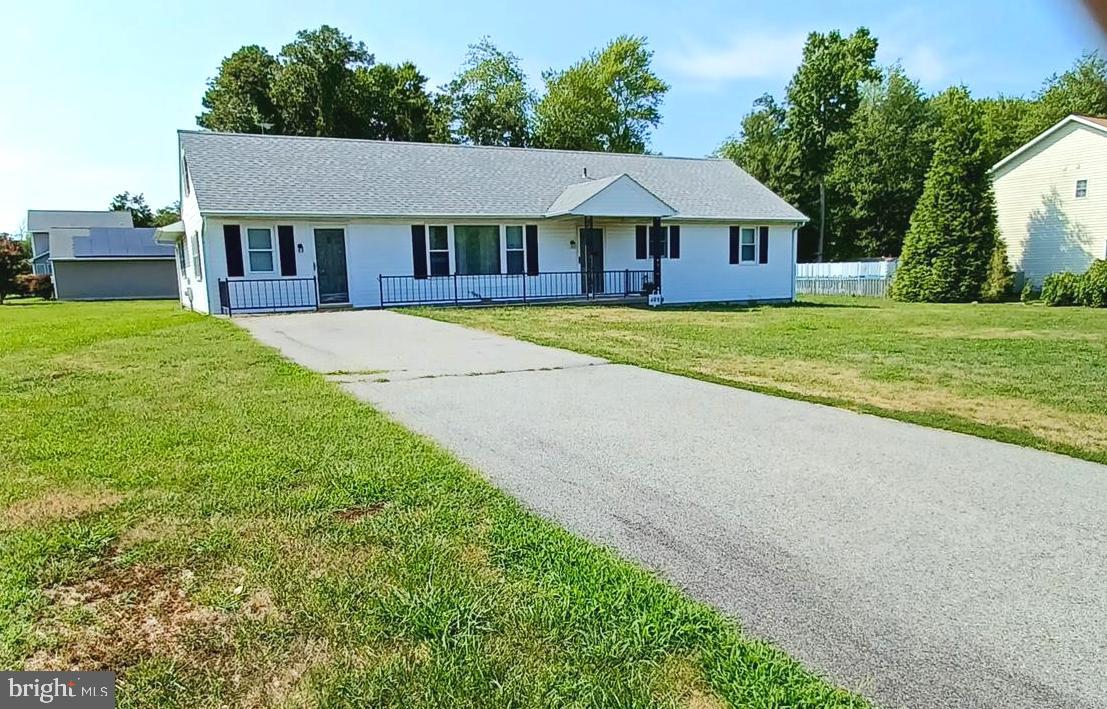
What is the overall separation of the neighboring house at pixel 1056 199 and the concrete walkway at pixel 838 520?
2598cm

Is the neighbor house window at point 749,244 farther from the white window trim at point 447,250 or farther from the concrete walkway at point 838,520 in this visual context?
the concrete walkway at point 838,520

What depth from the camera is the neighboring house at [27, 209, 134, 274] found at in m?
50.8

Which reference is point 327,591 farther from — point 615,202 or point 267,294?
point 615,202

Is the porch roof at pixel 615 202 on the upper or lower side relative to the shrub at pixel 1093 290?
upper

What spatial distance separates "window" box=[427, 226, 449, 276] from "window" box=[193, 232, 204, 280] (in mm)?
6080

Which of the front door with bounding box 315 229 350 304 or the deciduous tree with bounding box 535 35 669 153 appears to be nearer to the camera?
the front door with bounding box 315 229 350 304

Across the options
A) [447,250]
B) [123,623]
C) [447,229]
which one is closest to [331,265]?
[447,250]

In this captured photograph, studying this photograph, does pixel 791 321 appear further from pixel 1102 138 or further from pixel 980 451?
pixel 1102 138

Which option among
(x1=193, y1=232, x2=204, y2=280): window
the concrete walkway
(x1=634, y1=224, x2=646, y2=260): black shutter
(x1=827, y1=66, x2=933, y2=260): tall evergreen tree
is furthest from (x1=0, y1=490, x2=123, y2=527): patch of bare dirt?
(x1=827, y1=66, x2=933, y2=260): tall evergreen tree

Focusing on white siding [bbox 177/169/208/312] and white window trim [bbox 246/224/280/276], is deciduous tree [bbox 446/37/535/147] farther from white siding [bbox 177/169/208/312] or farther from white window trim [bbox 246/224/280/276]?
white window trim [bbox 246/224/280/276]

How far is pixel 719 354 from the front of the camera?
10.1 metres

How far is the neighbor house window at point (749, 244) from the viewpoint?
24.0 meters

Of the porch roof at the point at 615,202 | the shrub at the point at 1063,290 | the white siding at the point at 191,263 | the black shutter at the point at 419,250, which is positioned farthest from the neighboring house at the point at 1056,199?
the white siding at the point at 191,263

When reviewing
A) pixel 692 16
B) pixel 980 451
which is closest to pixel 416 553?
pixel 692 16
